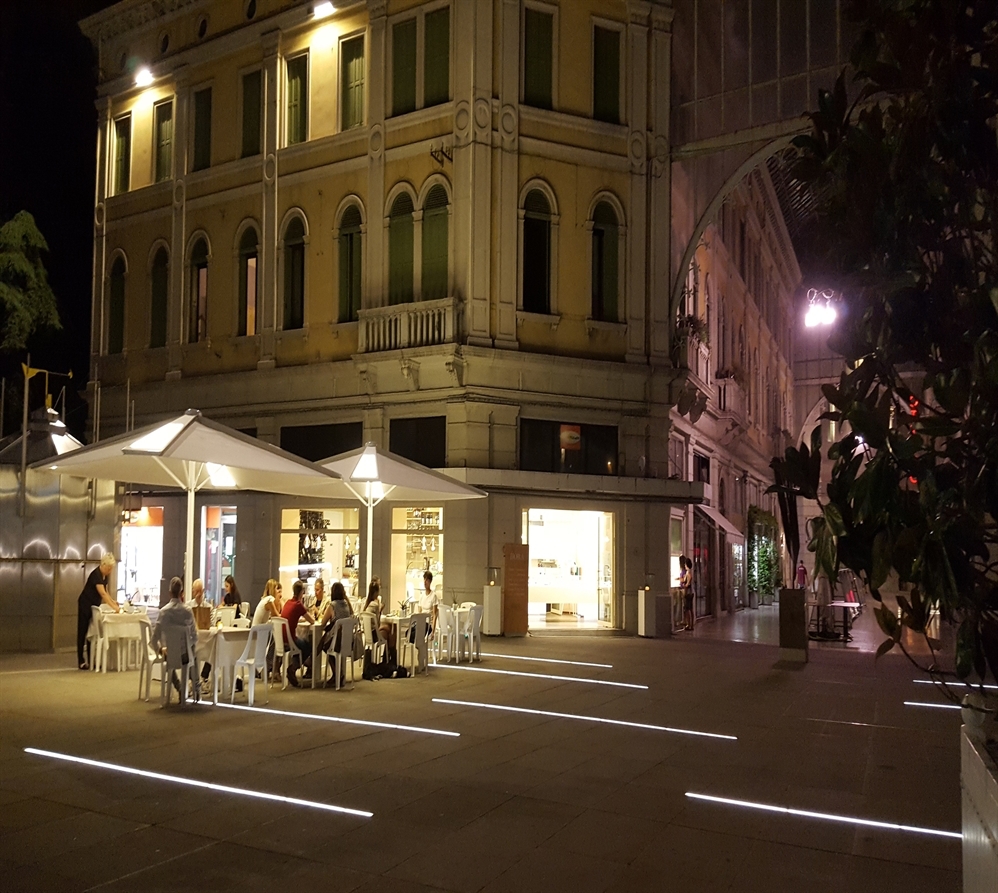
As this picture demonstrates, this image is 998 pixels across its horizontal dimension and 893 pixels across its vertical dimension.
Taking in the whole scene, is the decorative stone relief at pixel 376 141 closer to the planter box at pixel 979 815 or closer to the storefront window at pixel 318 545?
the storefront window at pixel 318 545

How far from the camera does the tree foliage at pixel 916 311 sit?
311cm

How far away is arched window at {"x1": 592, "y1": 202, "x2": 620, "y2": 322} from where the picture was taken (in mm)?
22547

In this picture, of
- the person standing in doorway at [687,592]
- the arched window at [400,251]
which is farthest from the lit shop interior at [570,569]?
the arched window at [400,251]

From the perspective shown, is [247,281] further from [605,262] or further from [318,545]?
[605,262]

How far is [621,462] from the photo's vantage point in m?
22.4

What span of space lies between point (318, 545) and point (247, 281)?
682cm

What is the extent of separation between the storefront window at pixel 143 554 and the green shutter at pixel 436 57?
12.1 m

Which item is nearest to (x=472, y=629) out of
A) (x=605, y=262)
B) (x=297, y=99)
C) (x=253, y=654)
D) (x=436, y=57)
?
(x=253, y=654)

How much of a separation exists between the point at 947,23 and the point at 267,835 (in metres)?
5.91

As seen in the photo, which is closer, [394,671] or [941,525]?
[941,525]

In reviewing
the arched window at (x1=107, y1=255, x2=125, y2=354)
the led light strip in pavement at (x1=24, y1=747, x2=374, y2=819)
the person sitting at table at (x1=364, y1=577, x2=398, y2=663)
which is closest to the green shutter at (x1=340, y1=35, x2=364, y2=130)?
the arched window at (x1=107, y1=255, x2=125, y2=354)

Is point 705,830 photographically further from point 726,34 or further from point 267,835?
point 726,34

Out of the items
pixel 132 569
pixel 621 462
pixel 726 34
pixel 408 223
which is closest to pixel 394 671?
pixel 621 462

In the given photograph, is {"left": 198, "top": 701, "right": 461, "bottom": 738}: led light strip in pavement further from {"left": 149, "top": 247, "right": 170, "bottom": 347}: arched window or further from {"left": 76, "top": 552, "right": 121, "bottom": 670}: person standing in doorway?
{"left": 149, "top": 247, "right": 170, "bottom": 347}: arched window
